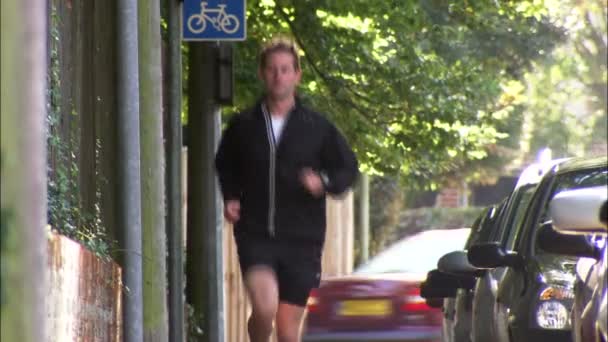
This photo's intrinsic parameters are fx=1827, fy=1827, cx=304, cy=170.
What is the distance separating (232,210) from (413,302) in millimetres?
3646

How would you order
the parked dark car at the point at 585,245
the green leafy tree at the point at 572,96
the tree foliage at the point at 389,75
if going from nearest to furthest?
the parked dark car at the point at 585,245
the tree foliage at the point at 389,75
the green leafy tree at the point at 572,96

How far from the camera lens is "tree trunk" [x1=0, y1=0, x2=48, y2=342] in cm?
365

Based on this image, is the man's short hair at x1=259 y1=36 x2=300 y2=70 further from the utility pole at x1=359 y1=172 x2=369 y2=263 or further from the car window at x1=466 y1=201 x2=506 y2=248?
the utility pole at x1=359 y1=172 x2=369 y2=263

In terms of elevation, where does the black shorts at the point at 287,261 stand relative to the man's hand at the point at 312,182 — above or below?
below

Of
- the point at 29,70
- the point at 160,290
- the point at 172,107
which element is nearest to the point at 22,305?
the point at 29,70

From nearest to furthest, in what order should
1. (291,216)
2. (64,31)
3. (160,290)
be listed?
1. (291,216)
2. (64,31)
3. (160,290)

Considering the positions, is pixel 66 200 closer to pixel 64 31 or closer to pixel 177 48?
pixel 64 31

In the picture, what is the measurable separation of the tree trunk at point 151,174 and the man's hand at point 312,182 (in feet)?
7.29

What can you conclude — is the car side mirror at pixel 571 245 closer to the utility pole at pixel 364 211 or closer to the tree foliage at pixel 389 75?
the tree foliage at pixel 389 75

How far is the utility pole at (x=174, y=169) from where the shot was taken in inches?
491

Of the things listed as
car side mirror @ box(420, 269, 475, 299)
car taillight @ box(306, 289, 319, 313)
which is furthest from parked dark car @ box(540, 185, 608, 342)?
car taillight @ box(306, 289, 319, 313)

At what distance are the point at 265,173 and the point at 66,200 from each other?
1031 mm

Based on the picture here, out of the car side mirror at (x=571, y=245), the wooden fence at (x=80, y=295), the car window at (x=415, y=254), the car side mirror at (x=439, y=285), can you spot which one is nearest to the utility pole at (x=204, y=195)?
the car window at (x=415, y=254)

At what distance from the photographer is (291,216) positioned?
841 cm
